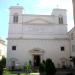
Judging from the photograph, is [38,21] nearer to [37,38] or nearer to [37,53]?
[37,38]

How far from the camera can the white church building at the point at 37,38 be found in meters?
34.7

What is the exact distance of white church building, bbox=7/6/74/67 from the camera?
34688mm

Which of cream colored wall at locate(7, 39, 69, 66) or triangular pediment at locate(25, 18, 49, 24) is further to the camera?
triangular pediment at locate(25, 18, 49, 24)

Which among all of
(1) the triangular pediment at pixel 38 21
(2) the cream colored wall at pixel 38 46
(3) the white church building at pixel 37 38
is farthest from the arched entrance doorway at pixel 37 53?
(1) the triangular pediment at pixel 38 21

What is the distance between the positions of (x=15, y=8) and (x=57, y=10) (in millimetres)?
8474

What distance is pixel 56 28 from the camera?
3641 centimetres

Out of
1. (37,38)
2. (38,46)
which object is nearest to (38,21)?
(37,38)

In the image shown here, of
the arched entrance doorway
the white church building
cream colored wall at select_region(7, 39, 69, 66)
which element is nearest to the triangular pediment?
the white church building

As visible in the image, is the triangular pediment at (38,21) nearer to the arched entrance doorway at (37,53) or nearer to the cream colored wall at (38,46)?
the cream colored wall at (38,46)

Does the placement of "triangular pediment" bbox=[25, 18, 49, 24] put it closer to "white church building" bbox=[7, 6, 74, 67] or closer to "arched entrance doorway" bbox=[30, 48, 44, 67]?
"white church building" bbox=[7, 6, 74, 67]

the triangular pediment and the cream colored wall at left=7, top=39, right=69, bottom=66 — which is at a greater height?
the triangular pediment

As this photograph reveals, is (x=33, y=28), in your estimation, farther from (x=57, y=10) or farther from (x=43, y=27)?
(x=57, y=10)

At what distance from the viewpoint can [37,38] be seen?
35406mm

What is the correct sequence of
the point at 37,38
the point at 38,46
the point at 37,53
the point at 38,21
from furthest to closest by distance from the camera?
the point at 38,21 < the point at 37,38 < the point at 38,46 < the point at 37,53
